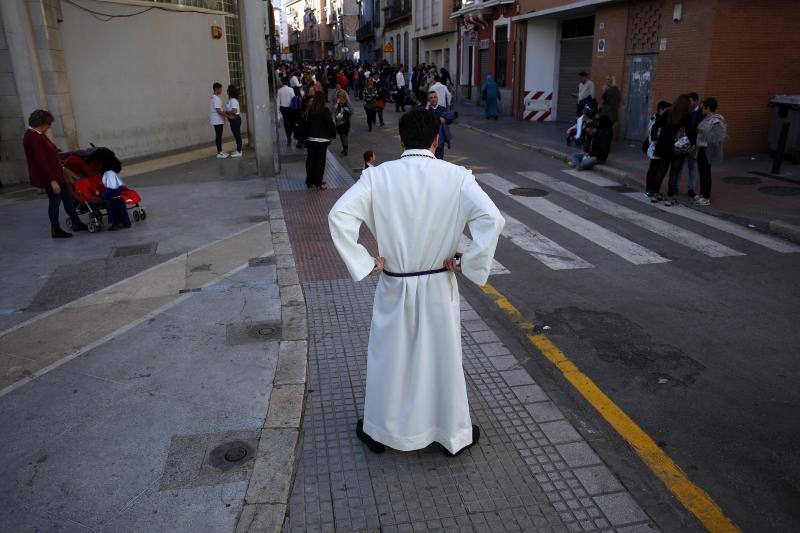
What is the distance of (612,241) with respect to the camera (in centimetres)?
816

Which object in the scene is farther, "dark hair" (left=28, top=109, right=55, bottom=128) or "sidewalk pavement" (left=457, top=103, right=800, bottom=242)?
"sidewalk pavement" (left=457, top=103, right=800, bottom=242)

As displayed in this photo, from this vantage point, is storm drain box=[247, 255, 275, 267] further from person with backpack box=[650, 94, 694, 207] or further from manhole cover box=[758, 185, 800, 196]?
manhole cover box=[758, 185, 800, 196]

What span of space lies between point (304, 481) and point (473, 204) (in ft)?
5.96

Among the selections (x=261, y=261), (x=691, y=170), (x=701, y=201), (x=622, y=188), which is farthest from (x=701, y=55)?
(x=261, y=261)

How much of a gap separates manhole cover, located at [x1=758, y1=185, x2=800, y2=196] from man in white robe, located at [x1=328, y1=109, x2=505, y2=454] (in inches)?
370

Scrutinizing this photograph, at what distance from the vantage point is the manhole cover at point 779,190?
34.1 feet

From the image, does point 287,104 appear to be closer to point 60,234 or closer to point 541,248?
point 60,234

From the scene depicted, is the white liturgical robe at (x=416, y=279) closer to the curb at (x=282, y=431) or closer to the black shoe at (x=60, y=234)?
the curb at (x=282, y=431)

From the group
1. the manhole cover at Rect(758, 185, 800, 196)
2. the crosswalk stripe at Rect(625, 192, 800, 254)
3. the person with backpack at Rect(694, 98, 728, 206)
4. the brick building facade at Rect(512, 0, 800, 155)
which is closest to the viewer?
the crosswalk stripe at Rect(625, 192, 800, 254)

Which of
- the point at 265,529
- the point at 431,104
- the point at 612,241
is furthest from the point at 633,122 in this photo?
the point at 265,529

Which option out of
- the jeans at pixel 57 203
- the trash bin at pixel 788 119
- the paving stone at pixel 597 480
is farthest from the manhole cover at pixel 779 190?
the jeans at pixel 57 203

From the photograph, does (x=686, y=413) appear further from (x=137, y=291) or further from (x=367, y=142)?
(x=367, y=142)

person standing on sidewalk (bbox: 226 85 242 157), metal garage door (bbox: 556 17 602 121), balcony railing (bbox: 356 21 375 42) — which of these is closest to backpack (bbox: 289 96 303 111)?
person standing on sidewalk (bbox: 226 85 242 157)

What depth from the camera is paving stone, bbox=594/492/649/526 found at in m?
3.13
